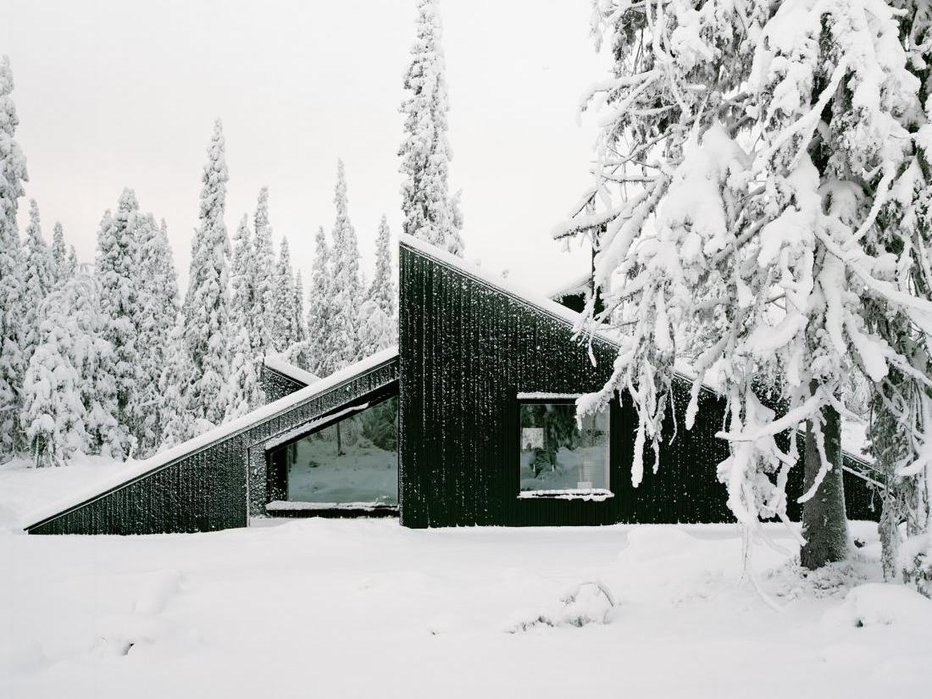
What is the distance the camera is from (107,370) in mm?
32750

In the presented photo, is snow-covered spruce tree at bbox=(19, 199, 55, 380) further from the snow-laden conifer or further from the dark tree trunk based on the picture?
the dark tree trunk

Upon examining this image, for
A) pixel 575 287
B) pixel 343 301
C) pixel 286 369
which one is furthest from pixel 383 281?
pixel 575 287

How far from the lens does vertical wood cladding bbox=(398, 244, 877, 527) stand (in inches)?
521

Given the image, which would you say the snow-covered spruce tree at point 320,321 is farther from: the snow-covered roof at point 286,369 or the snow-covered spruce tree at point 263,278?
the snow-covered roof at point 286,369

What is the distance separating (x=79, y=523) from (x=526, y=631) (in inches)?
382

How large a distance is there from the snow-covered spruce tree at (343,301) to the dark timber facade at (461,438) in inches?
1321

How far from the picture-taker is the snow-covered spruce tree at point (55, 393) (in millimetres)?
27906

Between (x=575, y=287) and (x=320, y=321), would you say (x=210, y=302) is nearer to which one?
(x=575, y=287)

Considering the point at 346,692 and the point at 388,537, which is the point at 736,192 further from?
the point at 388,537

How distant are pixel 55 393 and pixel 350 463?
39.2ft

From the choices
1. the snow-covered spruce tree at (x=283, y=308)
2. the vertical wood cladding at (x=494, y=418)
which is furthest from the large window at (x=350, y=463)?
the snow-covered spruce tree at (x=283, y=308)

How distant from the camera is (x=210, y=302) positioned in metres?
31.0

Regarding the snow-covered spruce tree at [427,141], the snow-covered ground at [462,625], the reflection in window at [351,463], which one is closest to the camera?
the snow-covered ground at [462,625]

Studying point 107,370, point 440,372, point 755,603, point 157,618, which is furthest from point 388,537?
point 107,370
